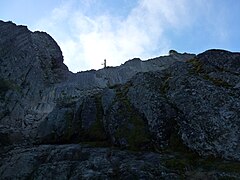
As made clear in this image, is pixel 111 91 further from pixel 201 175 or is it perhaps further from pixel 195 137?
pixel 201 175

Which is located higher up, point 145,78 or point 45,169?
point 145,78

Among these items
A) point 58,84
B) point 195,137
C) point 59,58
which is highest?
point 59,58

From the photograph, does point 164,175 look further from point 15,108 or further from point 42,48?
point 42,48

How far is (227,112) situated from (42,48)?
49.9m

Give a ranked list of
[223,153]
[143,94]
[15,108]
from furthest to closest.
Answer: [15,108]
[143,94]
[223,153]

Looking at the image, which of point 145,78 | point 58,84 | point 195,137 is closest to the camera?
point 195,137

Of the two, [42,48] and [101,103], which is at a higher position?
[42,48]

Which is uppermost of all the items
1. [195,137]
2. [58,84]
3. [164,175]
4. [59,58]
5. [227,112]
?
[59,58]

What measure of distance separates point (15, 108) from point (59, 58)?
30.2 m

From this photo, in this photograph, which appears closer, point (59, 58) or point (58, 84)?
point (58, 84)

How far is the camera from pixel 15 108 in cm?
3875

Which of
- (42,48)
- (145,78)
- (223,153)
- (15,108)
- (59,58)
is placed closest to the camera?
(223,153)

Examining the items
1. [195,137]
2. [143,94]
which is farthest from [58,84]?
[195,137]

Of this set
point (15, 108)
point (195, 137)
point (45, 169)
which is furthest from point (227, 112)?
point (15, 108)
